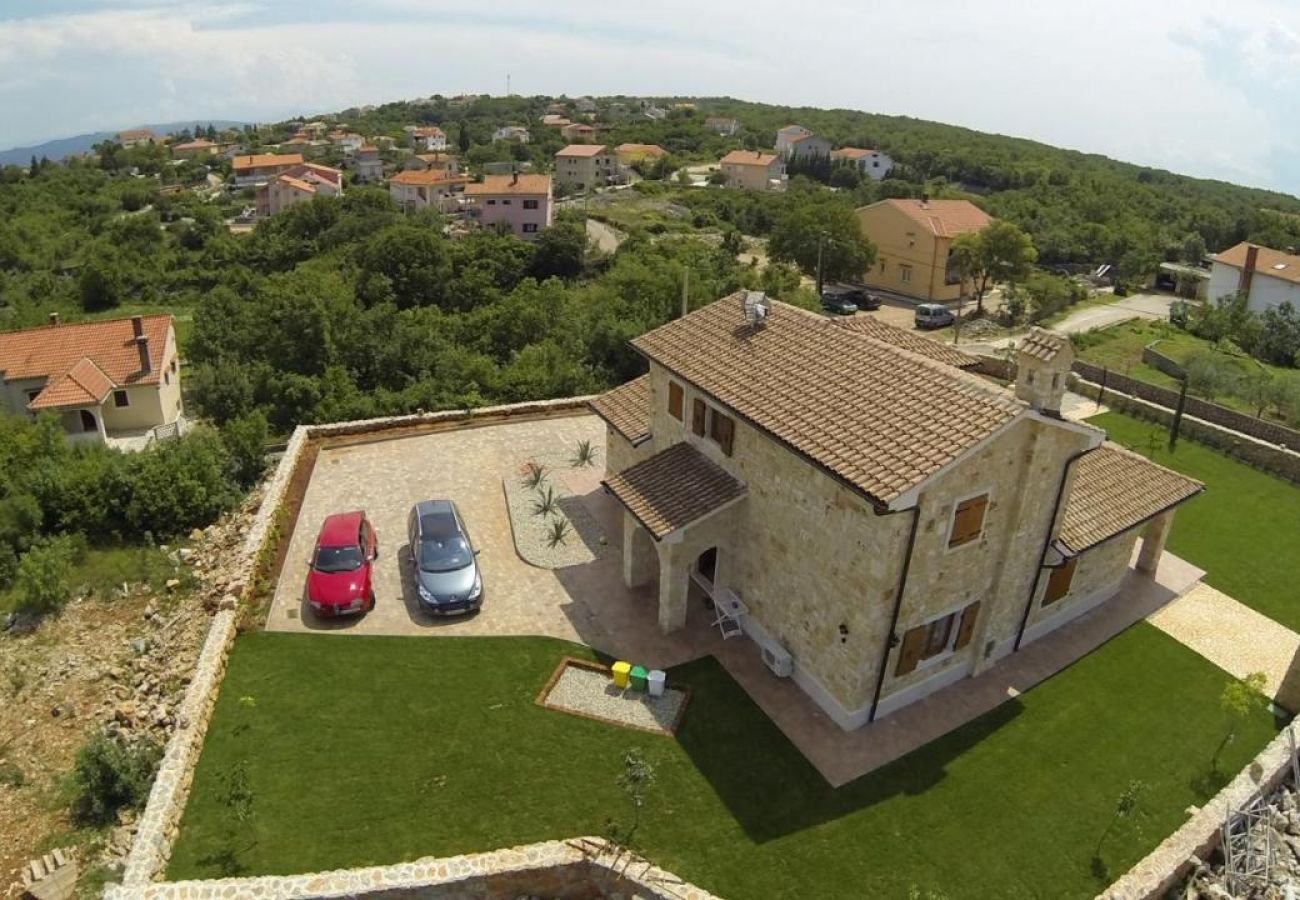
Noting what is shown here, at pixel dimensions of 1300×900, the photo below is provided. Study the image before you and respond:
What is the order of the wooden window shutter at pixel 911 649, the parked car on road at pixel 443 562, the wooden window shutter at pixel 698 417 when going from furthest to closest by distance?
1. the wooden window shutter at pixel 698 417
2. the parked car on road at pixel 443 562
3. the wooden window shutter at pixel 911 649

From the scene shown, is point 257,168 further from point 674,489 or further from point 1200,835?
point 1200,835

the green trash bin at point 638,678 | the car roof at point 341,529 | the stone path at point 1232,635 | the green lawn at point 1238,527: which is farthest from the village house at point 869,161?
the green trash bin at point 638,678

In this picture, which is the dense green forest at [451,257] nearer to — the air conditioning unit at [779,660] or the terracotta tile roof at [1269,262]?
the terracotta tile roof at [1269,262]

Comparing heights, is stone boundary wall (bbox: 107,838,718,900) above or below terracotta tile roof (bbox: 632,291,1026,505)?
below

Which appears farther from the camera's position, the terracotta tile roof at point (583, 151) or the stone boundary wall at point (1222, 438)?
the terracotta tile roof at point (583, 151)

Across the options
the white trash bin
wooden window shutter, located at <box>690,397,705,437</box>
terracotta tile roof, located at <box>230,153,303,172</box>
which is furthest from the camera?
terracotta tile roof, located at <box>230,153,303,172</box>

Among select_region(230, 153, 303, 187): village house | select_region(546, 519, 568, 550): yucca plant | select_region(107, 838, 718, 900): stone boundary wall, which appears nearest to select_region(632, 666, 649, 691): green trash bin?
select_region(107, 838, 718, 900): stone boundary wall

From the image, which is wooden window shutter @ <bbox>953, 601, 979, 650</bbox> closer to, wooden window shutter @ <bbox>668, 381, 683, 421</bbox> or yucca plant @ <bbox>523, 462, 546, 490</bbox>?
wooden window shutter @ <bbox>668, 381, 683, 421</bbox>
